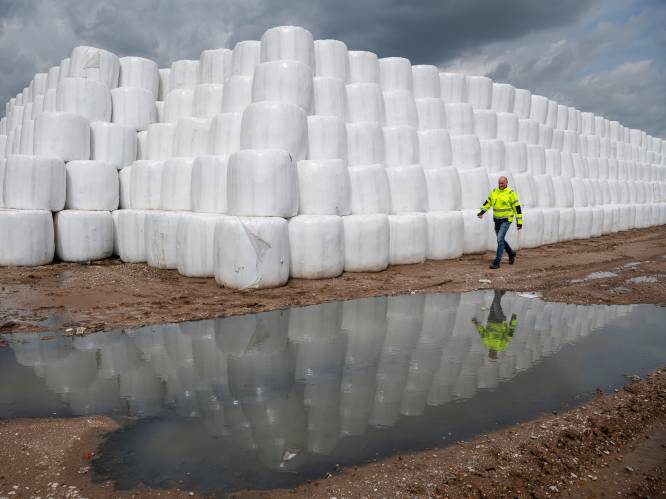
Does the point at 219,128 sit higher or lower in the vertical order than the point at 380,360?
higher

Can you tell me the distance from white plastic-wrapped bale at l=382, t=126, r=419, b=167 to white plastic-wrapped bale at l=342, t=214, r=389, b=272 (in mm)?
1700

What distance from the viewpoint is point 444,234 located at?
9164mm

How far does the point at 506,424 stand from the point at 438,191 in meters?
7.12

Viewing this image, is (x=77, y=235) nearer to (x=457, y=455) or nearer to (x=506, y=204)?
(x=506, y=204)

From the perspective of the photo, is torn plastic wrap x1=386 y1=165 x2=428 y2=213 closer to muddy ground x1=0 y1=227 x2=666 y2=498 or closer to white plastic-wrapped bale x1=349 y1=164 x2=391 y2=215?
white plastic-wrapped bale x1=349 y1=164 x2=391 y2=215

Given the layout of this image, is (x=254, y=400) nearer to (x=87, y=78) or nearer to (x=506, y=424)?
(x=506, y=424)

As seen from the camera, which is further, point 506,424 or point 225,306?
point 225,306

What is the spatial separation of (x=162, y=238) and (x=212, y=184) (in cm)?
123

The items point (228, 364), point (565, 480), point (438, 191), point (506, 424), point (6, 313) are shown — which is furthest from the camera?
point (438, 191)

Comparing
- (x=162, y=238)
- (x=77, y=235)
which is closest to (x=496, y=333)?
(x=162, y=238)

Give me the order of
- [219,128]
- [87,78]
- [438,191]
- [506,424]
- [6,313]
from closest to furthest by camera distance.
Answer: [506,424], [6,313], [219,128], [438,191], [87,78]

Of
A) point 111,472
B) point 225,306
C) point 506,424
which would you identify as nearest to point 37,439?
point 111,472

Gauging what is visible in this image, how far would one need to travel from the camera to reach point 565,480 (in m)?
2.37

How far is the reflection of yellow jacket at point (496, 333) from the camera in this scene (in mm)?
4422
